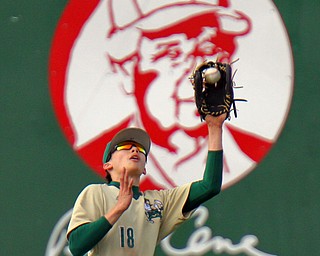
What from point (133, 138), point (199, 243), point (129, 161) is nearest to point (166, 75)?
point (199, 243)

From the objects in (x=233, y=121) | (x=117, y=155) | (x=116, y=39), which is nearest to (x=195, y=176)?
(x=233, y=121)

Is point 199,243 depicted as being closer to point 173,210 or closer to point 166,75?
point 166,75

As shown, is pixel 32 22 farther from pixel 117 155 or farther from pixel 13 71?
pixel 117 155

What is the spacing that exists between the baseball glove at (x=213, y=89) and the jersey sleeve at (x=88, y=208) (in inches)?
17.9

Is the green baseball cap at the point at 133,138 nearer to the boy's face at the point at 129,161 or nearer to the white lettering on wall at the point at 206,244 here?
the boy's face at the point at 129,161

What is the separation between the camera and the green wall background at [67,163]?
5.23 metres

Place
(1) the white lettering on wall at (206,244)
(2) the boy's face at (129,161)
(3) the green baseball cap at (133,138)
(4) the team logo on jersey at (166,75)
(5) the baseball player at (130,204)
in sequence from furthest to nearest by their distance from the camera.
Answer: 1. (4) the team logo on jersey at (166,75)
2. (1) the white lettering on wall at (206,244)
3. (3) the green baseball cap at (133,138)
4. (2) the boy's face at (129,161)
5. (5) the baseball player at (130,204)

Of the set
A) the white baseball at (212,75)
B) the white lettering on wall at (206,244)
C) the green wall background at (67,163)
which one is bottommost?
the white lettering on wall at (206,244)

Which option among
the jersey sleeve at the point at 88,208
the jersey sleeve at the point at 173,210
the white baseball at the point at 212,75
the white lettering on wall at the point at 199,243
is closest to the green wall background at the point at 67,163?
the white lettering on wall at the point at 199,243

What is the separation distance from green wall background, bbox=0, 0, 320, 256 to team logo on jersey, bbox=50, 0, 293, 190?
0.06 metres

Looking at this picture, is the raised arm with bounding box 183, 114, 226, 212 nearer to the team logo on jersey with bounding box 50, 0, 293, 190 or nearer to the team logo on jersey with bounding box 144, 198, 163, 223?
the team logo on jersey with bounding box 144, 198, 163, 223

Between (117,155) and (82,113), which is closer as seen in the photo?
(117,155)

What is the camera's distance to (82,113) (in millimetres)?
5367

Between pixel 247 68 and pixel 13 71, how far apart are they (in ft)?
3.59
